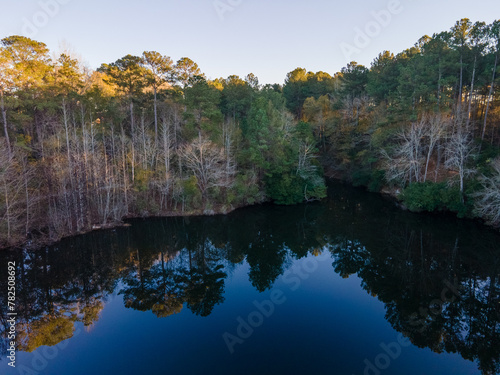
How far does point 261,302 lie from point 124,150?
2380 centimetres

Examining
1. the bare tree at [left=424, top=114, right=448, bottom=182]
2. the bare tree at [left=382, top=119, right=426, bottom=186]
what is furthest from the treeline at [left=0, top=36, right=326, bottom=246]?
the bare tree at [left=424, top=114, right=448, bottom=182]

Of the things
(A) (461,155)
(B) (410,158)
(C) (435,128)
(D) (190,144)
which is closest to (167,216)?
(D) (190,144)

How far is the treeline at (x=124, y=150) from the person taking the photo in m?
23.7

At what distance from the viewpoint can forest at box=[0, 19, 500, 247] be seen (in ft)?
79.3

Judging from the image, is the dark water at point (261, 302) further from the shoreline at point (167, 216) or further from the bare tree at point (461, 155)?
the bare tree at point (461, 155)

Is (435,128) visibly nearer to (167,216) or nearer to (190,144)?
(190,144)

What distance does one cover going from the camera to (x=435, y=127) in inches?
1164

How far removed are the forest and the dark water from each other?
12.9ft

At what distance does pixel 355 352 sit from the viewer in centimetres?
1227

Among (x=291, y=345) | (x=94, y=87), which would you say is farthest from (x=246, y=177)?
(x=291, y=345)

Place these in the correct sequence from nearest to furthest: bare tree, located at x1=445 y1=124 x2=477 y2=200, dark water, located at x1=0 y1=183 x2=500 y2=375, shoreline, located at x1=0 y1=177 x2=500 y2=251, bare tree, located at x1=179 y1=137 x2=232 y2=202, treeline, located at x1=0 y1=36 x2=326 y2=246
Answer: dark water, located at x1=0 y1=183 x2=500 y2=375 → shoreline, located at x1=0 y1=177 x2=500 y2=251 → treeline, located at x1=0 y1=36 x2=326 y2=246 → bare tree, located at x1=445 y1=124 x2=477 y2=200 → bare tree, located at x1=179 y1=137 x2=232 y2=202

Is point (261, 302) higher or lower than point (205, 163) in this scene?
lower

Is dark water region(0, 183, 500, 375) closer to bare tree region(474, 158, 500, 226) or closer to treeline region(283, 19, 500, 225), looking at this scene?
bare tree region(474, 158, 500, 226)

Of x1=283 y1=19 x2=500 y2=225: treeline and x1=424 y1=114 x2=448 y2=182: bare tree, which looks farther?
x1=424 y1=114 x2=448 y2=182: bare tree
